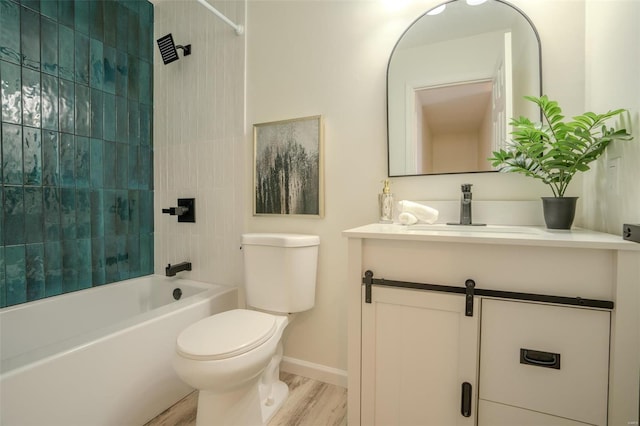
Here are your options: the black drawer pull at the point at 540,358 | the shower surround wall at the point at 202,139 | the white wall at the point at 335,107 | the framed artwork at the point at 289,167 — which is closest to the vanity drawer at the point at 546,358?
the black drawer pull at the point at 540,358

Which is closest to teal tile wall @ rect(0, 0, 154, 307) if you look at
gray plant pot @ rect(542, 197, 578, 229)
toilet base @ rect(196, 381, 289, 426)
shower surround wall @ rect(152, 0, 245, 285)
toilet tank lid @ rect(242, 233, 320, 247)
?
shower surround wall @ rect(152, 0, 245, 285)

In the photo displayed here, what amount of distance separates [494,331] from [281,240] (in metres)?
0.95

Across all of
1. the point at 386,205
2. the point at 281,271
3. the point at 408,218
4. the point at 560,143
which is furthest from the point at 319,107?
the point at 560,143

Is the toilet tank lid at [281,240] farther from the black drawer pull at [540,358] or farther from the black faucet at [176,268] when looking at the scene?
the black drawer pull at [540,358]

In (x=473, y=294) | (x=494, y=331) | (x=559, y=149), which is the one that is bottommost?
(x=494, y=331)

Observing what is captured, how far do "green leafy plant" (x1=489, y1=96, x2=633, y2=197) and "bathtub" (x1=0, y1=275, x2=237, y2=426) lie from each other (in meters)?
1.67

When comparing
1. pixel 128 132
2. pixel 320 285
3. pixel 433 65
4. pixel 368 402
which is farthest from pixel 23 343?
pixel 433 65

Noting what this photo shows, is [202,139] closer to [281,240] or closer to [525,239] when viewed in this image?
[281,240]

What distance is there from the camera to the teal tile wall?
4.73 feet

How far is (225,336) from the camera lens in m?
1.07

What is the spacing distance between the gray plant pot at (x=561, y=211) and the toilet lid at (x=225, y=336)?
3.77ft

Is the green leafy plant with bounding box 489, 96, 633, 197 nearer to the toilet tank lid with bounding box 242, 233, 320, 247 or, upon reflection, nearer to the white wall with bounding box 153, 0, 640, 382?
the white wall with bounding box 153, 0, 640, 382

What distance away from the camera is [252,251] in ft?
4.93

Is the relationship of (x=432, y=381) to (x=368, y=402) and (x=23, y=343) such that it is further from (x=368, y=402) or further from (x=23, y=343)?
(x=23, y=343)
